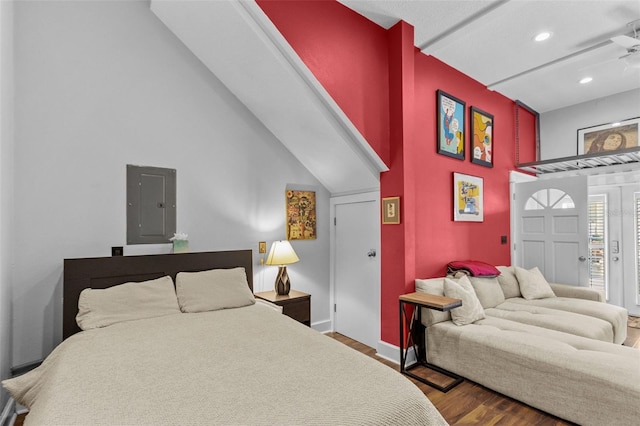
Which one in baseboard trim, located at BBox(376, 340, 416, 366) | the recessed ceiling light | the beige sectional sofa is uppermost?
the recessed ceiling light

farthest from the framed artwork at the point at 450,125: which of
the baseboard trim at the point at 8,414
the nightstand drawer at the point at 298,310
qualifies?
the baseboard trim at the point at 8,414

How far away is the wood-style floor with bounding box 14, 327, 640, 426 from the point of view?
218 cm

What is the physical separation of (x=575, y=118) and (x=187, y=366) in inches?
244

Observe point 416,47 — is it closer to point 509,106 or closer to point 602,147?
point 509,106

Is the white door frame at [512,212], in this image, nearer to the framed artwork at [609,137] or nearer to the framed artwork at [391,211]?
the framed artwork at [609,137]

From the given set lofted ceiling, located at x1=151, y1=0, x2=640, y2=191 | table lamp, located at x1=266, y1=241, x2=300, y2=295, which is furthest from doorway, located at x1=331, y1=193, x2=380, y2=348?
table lamp, located at x1=266, y1=241, x2=300, y2=295

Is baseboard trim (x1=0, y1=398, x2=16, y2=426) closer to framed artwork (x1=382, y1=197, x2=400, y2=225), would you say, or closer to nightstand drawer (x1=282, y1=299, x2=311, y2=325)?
nightstand drawer (x1=282, y1=299, x2=311, y2=325)

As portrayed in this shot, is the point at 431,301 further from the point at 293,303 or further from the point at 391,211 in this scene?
the point at 293,303

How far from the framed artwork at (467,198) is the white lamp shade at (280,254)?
6.86ft

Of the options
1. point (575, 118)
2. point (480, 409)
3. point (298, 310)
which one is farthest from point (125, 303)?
point (575, 118)

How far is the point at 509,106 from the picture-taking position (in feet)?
15.9

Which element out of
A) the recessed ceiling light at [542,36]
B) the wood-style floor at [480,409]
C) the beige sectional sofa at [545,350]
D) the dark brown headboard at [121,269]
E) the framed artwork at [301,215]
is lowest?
the wood-style floor at [480,409]

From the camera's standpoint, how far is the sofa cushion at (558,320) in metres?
2.82

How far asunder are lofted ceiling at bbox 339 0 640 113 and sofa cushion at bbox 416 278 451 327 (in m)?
2.56
